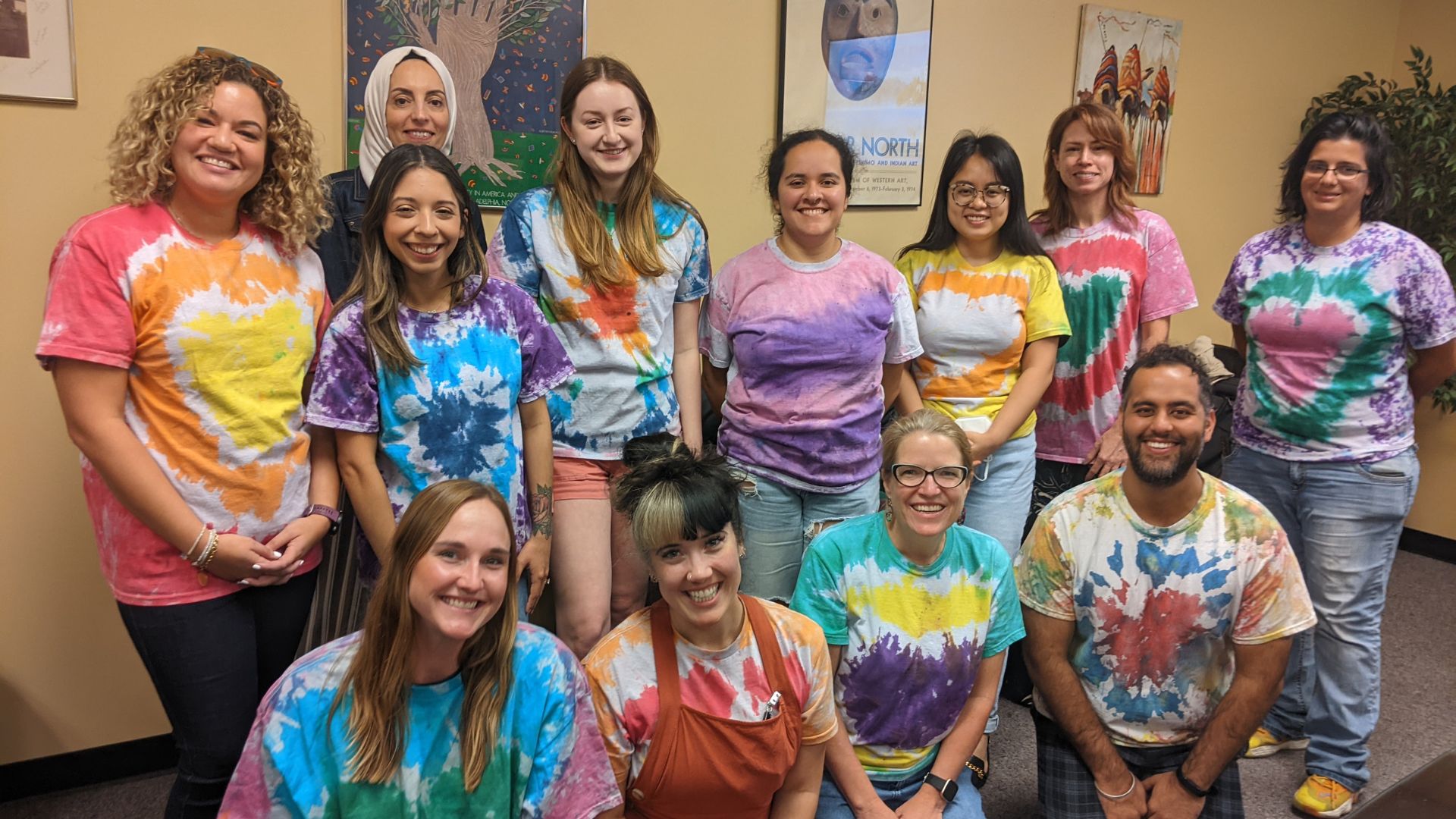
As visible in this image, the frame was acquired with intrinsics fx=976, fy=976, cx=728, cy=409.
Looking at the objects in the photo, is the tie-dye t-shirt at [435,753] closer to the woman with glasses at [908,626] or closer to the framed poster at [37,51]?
the woman with glasses at [908,626]

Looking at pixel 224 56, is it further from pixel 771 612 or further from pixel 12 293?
pixel 771 612

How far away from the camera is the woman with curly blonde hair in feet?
5.03

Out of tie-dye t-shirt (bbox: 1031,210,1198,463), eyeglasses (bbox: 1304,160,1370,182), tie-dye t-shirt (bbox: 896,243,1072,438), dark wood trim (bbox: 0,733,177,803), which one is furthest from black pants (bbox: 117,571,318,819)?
eyeglasses (bbox: 1304,160,1370,182)

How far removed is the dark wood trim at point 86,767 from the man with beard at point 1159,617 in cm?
209

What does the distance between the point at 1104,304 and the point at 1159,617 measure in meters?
0.97

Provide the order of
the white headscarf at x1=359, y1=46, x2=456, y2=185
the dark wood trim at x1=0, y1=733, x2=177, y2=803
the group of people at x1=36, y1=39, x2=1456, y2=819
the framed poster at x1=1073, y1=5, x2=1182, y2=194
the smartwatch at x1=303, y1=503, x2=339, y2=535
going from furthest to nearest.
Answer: the framed poster at x1=1073, y1=5, x2=1182, y2=194 < the dark wood trim at x1=0, y1=733, x2=177, y2=803 < the white headscarf at x1=359, y1=46, x2=456, y2=185 < the smartwatch at x1=303, y1=503, x2=339, y2=535 < the group of people at x1=36, y1=39, x2=1456, y2=819

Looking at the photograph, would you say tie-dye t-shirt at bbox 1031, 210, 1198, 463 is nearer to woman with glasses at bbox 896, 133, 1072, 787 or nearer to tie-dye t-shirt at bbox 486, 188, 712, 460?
woman with glasses at bbox 896, 133, 1072, 787

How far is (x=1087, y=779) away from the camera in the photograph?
6.49ft

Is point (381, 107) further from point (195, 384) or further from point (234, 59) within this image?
point (195, 384)

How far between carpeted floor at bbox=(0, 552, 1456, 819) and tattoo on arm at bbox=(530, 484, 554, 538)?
130 centimetres

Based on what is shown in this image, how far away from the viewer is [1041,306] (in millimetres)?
2469

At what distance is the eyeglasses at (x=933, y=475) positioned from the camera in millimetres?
1839

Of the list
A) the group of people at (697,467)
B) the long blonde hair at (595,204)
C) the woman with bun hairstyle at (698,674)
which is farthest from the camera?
the long blonde hair at (595,204)

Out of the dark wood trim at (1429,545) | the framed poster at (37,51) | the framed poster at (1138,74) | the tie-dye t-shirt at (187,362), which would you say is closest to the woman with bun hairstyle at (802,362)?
the tie-dye t-shirt at (187,362)
